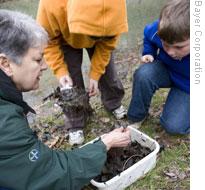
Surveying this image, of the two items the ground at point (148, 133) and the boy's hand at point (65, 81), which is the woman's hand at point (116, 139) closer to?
the ground at point (148, 133)

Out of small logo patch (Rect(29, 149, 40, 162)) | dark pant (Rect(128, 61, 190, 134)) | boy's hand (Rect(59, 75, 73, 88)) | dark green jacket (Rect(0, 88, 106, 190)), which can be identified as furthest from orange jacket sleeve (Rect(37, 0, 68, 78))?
small logo patch (Rect(29, 149, 40, 162))

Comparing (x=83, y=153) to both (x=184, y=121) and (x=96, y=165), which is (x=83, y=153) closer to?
(x=96, y=165)

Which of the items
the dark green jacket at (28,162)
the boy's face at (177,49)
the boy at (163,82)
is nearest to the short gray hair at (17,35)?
the dark green jacket at (28,162)

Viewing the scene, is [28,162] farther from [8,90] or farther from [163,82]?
[163,82]

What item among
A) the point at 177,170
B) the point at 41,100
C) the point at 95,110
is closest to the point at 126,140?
the point at 177,170

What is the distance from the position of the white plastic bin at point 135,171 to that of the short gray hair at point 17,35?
1.02 meters

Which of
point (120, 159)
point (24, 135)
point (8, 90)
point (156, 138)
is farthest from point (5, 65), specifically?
point (156, 138)

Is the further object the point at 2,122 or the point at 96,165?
the point at 96,165

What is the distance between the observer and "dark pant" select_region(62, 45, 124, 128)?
3240mm

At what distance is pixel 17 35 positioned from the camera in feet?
6.74

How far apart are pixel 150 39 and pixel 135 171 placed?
1.09m

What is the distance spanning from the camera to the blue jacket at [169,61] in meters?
3.07

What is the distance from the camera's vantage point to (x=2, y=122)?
192 centimetres

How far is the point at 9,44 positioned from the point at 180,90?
1.67 m
